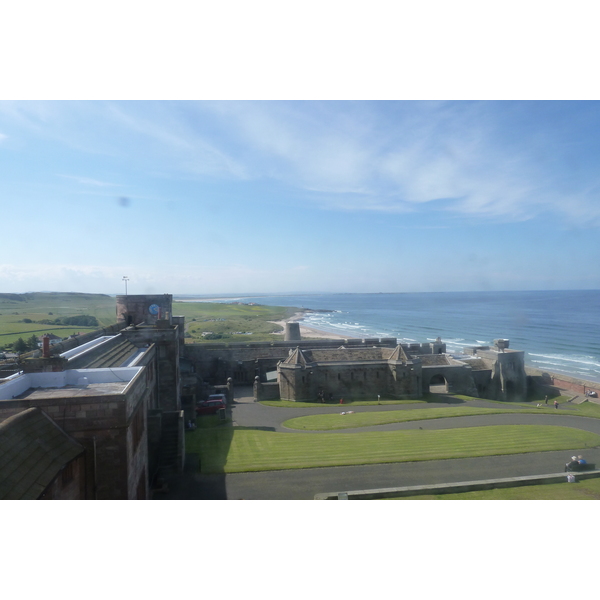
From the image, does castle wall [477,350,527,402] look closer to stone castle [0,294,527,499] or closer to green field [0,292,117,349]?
stone castle [0,294,527,499]

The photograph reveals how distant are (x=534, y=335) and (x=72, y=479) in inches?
4053

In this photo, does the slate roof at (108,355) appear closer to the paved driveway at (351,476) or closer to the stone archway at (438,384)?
the paved driveway at (351,476)

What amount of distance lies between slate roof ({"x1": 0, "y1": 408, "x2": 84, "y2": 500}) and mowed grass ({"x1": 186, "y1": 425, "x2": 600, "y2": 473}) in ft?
27.9

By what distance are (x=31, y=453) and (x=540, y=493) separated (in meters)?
14.7

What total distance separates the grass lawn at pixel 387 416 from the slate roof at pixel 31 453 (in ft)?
53.3

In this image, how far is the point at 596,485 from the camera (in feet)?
45.9

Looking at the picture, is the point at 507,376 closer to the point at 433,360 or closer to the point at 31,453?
the point at 433,360

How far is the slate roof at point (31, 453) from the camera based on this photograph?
783cm

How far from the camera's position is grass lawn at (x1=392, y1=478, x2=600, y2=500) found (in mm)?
13117

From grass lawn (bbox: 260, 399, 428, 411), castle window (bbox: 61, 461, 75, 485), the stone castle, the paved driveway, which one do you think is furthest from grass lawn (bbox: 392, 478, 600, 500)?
grass lawn (bbox: 260, 399, 428, 411)

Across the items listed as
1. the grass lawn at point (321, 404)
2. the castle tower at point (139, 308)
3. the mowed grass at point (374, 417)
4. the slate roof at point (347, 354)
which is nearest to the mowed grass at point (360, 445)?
the mowed grass at point (374, 417)

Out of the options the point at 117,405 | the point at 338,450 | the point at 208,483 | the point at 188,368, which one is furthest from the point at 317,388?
the point at 117,405

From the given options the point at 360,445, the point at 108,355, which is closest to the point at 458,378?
the point at 360,445

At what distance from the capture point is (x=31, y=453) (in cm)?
868
